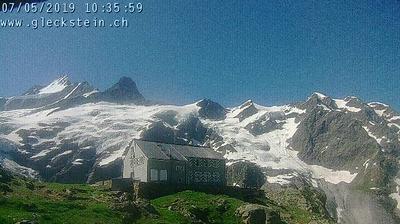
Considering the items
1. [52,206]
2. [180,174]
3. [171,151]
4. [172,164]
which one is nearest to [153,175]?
[172,164]

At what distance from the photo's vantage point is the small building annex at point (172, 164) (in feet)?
261

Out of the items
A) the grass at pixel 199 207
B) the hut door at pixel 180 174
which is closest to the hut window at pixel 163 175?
the hut door at pixel 180 174

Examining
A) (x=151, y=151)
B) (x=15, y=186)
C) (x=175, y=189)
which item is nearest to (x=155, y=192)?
(x=175, y=189)

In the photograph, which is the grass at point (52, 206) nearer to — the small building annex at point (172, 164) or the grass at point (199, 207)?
the grass at point (199, 207)

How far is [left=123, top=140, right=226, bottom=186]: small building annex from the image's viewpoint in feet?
261

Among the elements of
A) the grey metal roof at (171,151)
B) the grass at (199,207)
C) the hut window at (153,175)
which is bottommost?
the grass at (199,207)

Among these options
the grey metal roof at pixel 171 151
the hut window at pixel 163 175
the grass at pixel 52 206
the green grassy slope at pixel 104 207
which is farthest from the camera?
the grey metal roof at pixel 171 151

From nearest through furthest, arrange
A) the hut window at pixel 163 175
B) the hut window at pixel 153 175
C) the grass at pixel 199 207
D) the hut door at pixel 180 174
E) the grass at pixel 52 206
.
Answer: the grass at pixel 52 206, the grass at pixel 199 207, the hut window at pixel 153 175, the hut window at pixel 163 175, the hut door at pixel 180 174

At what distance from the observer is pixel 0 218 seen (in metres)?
38.2

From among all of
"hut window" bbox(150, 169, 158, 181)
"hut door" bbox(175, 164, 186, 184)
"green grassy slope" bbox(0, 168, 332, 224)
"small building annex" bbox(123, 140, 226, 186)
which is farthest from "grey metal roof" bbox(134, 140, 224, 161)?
"green grassy slope" bbox(0, 168, 332, 224)

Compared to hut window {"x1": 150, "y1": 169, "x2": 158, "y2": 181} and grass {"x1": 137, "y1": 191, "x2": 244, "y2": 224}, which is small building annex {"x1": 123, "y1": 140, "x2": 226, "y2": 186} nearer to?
hut window {"x1": 150, "y1": 169, "x2": 158, "y2": 181}

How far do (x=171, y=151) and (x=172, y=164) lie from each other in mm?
4311

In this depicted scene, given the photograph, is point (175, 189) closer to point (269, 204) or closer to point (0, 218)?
point (269, 204)

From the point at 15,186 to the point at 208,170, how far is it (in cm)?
4065
